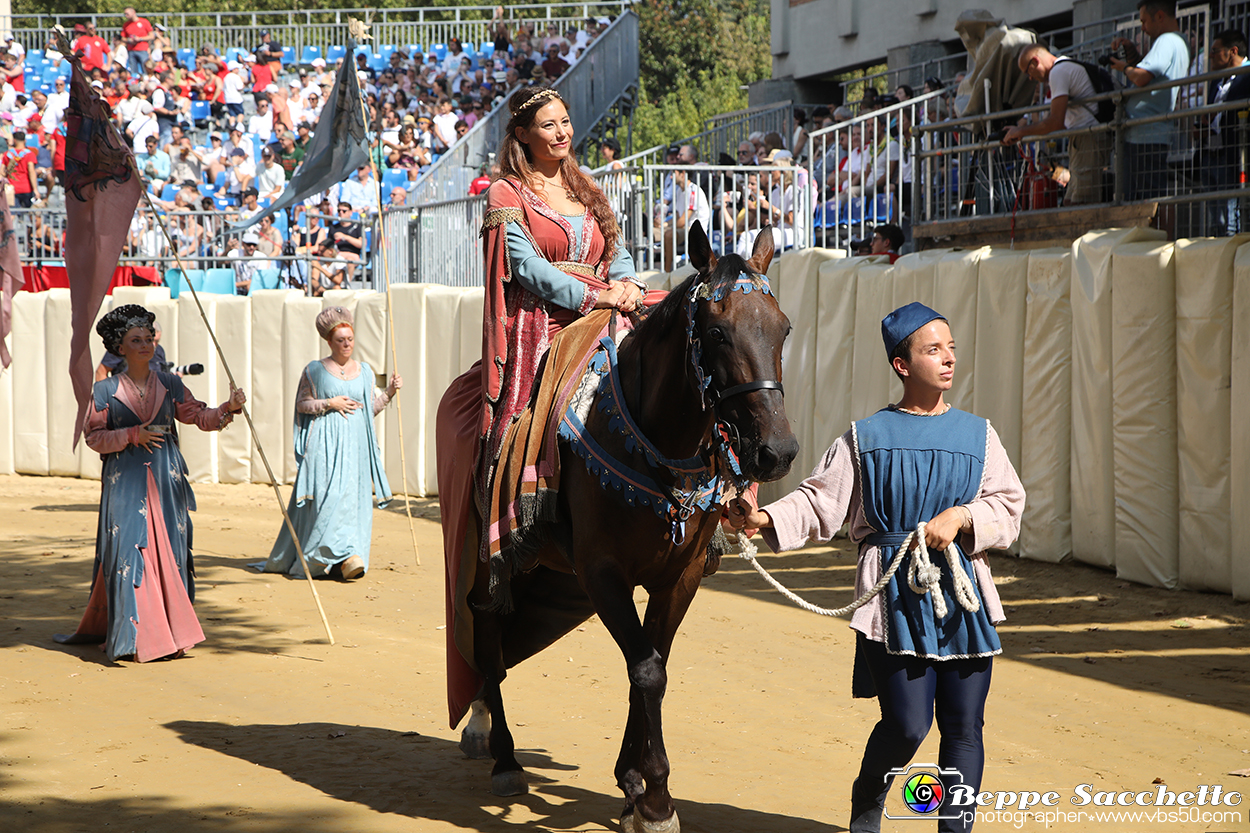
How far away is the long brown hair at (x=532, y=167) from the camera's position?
17.3ft

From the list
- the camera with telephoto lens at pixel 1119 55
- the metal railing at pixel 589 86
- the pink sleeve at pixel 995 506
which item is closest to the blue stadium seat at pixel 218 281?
the metal railing at pixel 589 86

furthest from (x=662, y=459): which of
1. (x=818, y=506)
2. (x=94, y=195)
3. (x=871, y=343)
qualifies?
(x=871, y=343)

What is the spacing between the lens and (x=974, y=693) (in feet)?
12.8

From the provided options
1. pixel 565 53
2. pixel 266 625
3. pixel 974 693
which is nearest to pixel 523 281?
pixel 974 693

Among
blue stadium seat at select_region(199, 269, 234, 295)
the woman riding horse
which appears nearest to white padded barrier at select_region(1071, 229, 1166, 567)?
the woman riding horse

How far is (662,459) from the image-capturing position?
440 cm

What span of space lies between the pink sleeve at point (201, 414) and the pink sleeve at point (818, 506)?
4.75 m

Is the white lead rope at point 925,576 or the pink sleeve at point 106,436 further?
the pink sleeve at point 106,436

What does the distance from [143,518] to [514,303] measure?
3767 mm

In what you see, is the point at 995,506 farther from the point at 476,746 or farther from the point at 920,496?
the point at 476,746

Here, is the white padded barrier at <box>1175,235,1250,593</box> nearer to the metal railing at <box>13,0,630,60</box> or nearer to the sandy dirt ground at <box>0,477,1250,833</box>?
the sandy dirt ground at <box>0,477,1250,833</box>

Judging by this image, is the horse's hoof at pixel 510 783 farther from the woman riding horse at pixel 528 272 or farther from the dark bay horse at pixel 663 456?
the woman riding horse at pixel 528 272

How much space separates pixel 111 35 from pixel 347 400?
24429 millimetres

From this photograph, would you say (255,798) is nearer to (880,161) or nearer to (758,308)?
(758,308)
